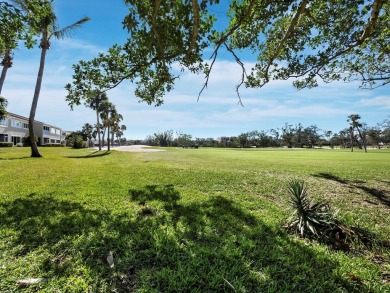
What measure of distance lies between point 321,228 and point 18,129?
58.3 metres

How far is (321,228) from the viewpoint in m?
4.80

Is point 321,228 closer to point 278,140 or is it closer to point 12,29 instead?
point 12,29

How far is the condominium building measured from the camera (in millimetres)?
40906

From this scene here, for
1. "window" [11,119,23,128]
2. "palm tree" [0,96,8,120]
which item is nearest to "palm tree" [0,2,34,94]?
"palm tree" [0,96,8,120]

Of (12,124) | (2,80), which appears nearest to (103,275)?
(2,80)

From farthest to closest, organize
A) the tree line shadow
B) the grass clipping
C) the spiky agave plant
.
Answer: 1. the tree line shadow
2. the spiky agave plant
3. the grass clipping

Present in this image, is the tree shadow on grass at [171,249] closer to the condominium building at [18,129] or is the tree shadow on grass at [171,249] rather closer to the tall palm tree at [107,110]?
the tall palm tree at [107,110]

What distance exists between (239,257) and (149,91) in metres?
8.03

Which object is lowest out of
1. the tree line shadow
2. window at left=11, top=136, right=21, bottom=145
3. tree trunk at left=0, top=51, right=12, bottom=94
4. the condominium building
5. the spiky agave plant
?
the tree line shadow

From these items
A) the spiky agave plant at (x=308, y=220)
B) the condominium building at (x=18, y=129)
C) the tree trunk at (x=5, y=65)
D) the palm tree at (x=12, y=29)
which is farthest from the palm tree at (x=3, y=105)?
the spiky agave plant at (x=308, y=220)

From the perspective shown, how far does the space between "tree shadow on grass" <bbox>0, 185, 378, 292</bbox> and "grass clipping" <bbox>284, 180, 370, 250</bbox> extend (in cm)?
44

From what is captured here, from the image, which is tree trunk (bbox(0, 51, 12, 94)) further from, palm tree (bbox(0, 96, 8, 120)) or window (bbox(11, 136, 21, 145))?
window (bbox(11, 136, 21, 145))

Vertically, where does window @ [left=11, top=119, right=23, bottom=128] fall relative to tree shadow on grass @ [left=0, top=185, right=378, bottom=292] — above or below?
above

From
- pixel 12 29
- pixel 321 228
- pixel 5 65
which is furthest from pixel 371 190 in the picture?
pixel 5 65
